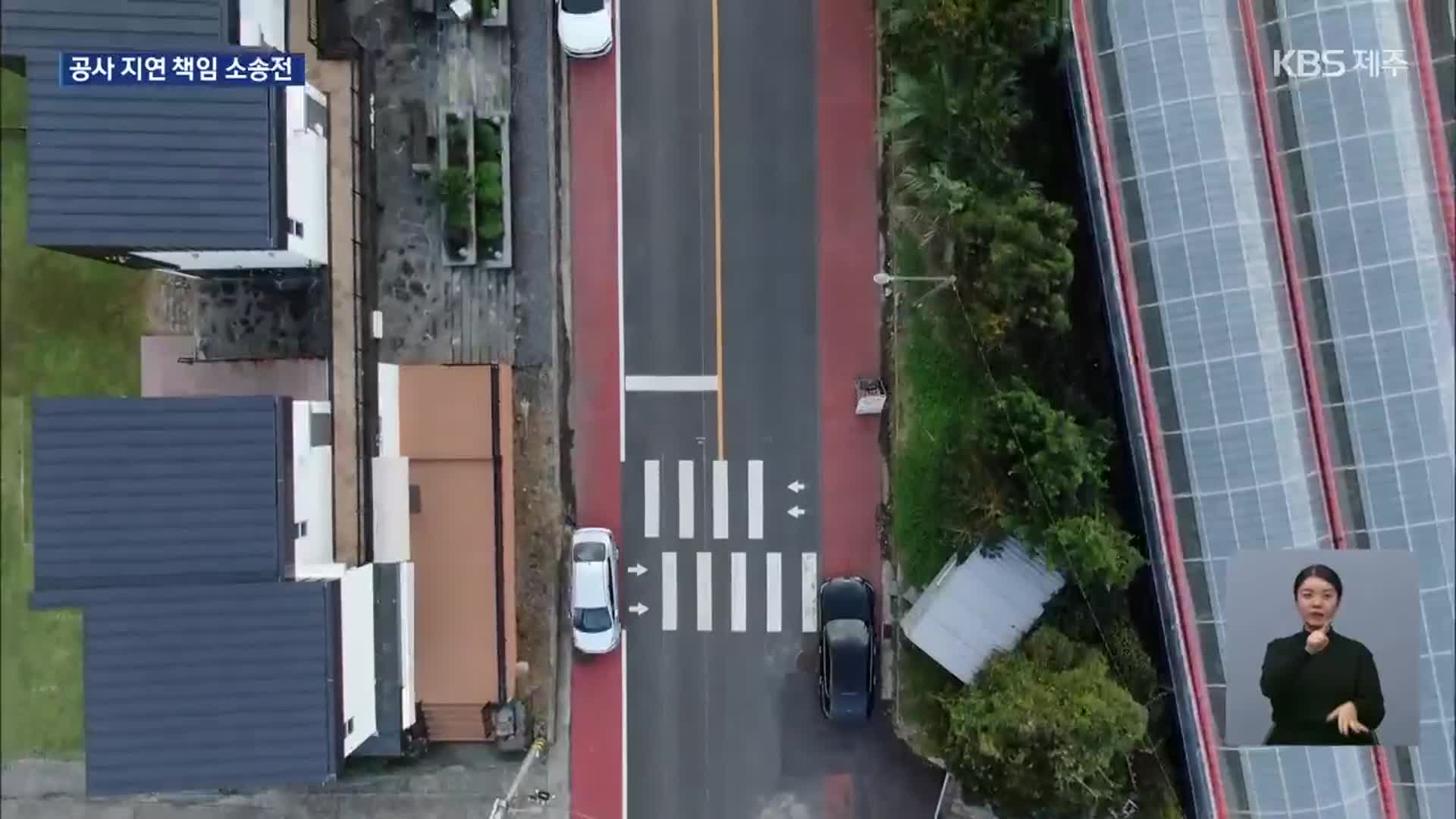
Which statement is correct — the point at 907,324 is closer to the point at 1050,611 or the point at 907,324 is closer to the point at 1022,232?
the point at 1022,232

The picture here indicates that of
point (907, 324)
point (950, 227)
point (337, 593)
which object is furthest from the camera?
point (907, 324)

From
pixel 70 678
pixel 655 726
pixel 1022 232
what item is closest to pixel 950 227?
pixel 1022 232

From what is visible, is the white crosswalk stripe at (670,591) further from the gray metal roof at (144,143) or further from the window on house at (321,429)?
the gray metal roof at (144,143)

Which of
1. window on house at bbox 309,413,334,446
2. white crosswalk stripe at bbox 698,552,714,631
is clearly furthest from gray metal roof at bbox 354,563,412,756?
white crosswalk stripe at bbox 698,552,714,631

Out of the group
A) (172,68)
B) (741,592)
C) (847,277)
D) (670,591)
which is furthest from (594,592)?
(172,68)

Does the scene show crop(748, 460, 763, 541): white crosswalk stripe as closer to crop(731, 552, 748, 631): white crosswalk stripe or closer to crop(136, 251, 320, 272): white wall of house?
crop(731, 552, 748, 631): white crosswalk stripe

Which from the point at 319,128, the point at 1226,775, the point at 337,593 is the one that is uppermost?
the point at 319,128
